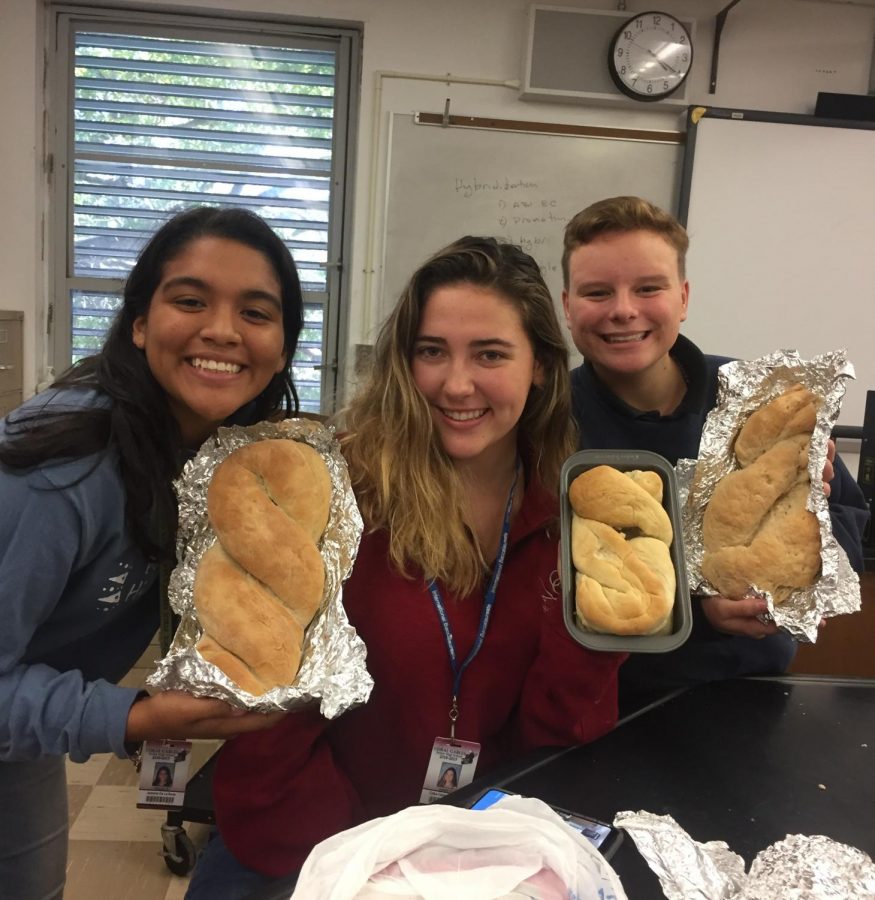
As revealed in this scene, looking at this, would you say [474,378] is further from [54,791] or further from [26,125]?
[26,125]

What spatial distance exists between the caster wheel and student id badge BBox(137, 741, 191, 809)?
40.3 inches

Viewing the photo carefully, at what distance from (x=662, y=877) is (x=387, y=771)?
2.03ft

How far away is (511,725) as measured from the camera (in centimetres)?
133

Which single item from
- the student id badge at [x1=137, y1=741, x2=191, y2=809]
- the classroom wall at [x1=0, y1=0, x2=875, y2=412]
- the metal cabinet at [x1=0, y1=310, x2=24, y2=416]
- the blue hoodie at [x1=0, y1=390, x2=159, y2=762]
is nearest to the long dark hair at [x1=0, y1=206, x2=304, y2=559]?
the blue hoodie at [x1=0, y1=390, x2=159, y2=762]

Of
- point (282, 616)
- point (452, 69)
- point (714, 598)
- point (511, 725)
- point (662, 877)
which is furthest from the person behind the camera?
point (452, 69)

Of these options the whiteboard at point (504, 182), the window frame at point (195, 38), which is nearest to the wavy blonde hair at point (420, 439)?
the window frame at point (195, 38)

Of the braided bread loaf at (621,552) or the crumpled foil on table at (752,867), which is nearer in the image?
the crumpled foil on table at (752,867)

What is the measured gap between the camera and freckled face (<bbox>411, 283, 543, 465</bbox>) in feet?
4.27

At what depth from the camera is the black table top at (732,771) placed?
0.94 meters

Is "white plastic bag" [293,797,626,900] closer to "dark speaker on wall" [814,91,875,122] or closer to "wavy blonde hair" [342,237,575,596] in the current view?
"wavy blonde hair" [342,237,575,596]

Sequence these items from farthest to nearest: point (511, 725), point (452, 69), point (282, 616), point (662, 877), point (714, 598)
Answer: point (452, 69)
point (511, 725)
point (714, 598)
point (282, 616)
point (662, 877)

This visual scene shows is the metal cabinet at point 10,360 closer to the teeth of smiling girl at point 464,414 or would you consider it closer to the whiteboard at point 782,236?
the teeth of smiling girl at point 464,414

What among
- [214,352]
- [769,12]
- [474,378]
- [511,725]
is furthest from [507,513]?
[769,12]

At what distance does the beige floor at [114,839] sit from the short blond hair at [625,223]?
208 centimetres
